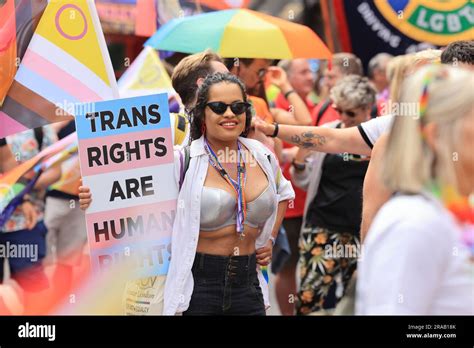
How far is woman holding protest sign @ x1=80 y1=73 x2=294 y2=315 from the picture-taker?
15.9 feet

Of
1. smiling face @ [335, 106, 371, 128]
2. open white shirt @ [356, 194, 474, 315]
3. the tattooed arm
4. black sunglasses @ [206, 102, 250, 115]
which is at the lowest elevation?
open white shirt @ [356, 194, 474, 315]

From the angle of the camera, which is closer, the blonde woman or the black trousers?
the blonde woman

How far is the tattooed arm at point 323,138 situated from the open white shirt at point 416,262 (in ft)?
8.34

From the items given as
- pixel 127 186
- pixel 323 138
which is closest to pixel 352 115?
pixel 323 138

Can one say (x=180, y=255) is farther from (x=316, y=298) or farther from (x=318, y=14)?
(x=318, y=14)

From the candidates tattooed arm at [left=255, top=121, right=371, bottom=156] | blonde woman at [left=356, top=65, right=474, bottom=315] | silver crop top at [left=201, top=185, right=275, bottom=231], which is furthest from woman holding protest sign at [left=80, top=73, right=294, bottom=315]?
blonde woman at [left=356, top=65, right=474, bottom=315]

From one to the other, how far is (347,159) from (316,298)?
0.99m

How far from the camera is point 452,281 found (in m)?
2.82

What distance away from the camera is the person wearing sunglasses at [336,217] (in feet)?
24.9

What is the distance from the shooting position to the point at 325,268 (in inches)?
301

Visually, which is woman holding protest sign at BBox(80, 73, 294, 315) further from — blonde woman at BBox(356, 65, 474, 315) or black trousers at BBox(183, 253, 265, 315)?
blonde woman at BBox(356, 65, 474, 315)

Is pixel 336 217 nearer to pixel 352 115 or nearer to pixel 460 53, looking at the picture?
pixel 352 115

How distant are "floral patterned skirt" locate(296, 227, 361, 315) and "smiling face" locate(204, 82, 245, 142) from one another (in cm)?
276

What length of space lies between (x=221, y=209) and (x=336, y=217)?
2.92 meters
